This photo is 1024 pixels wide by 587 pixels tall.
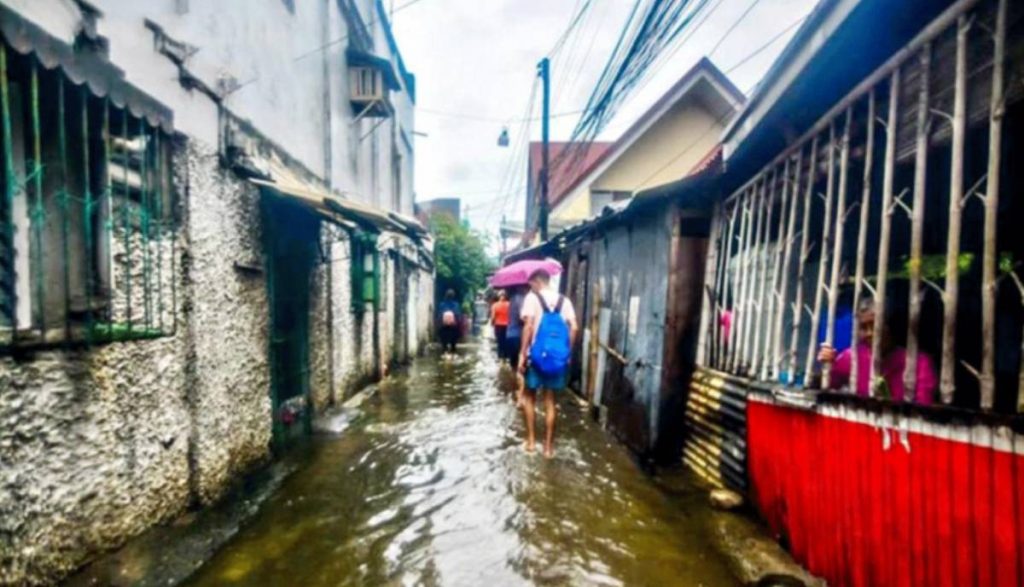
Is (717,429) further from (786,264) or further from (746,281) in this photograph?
(786,264)

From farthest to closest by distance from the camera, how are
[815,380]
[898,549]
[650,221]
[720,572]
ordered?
[650,221] < [815,380] < [720,572] < [898,549]

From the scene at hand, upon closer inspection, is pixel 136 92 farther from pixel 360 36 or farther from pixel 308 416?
pixel 360 36

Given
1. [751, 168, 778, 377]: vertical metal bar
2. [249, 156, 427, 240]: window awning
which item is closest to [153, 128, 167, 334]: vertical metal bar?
[249, 156, 427, 240]: window awning

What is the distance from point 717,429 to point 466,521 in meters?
2.18

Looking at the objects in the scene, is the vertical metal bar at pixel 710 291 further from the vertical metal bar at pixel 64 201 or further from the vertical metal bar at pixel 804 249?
the vertical metal bar at pixel 64 201

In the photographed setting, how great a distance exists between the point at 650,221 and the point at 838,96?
247 cm

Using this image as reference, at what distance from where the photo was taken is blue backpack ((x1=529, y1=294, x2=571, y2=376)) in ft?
18.4

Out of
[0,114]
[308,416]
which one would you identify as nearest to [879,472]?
[0,114]

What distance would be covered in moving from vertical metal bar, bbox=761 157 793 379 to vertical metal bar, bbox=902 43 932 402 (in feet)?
4.42

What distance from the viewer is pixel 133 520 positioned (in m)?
3.49

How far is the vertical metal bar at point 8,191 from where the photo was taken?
8.35 ft

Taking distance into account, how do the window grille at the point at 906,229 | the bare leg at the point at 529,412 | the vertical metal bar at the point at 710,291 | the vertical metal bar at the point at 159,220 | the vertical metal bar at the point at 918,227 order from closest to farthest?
the window grille at the point at 906,229
the vertical metal bar at the point at 918,227
the vertical metal bar at the point at 159,220
the vertical metal bar at the point at 710,291
the bare leg at the point at 529,412

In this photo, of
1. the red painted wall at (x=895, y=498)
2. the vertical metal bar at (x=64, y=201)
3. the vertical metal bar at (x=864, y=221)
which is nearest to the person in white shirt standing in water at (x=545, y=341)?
the red painted wall at (x=895, y=498)

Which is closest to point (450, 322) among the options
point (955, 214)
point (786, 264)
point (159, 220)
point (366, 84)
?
point (366, 84)
